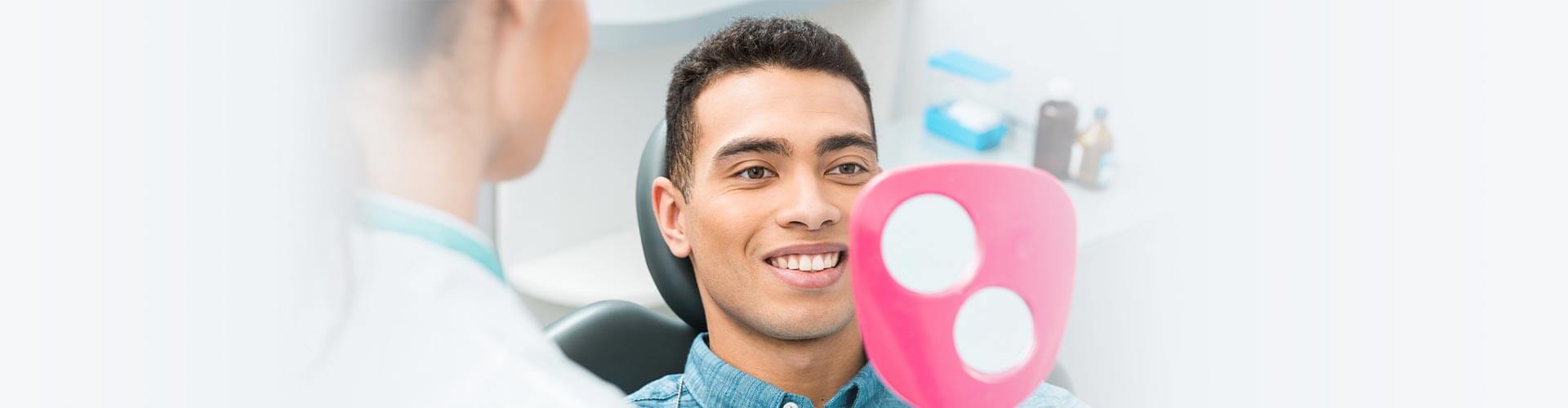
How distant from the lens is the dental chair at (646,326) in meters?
1.33

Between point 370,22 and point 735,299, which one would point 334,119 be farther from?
point 735,299

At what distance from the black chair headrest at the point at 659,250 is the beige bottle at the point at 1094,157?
84 centimetres

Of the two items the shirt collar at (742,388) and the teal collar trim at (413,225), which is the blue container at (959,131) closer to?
the shirt collar at (742,388)

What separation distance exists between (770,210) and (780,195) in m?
0.02

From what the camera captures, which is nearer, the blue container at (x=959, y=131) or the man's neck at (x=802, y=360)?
the man's neck at (x=802, y=360)

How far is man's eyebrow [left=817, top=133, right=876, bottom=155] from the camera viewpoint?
1.21 m

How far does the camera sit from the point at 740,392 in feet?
4.18

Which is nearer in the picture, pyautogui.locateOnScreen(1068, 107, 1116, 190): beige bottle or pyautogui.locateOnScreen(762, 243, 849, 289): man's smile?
pyautogui.locateOnScreen(762, 243, 849, 289): man's smile

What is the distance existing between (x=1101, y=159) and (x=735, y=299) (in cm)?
92

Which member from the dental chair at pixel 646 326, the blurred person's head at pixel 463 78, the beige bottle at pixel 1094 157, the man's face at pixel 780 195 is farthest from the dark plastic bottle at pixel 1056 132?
the blurred person's head at pixel 463 78

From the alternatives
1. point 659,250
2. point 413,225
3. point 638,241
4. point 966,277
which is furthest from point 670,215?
point 638,241

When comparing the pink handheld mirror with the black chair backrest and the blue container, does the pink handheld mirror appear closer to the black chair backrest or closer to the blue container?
the black chair backrest

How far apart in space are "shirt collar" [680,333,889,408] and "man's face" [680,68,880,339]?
54 millimetres

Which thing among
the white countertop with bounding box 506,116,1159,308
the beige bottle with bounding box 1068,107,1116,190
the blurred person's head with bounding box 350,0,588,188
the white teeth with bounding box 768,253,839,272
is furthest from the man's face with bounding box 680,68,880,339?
the beige bottle with bounding box 1068,107,1116,190
